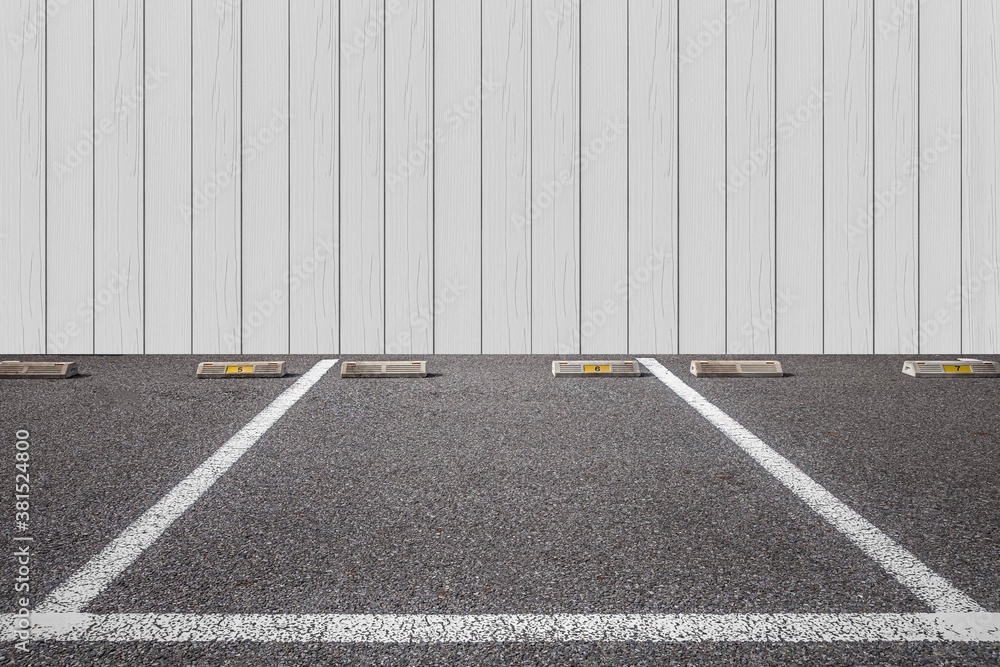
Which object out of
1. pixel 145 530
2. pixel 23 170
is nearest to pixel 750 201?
pixel 145 530

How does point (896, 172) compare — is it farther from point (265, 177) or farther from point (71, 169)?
point (71, 169)

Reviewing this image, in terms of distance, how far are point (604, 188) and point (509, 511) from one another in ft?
16.9

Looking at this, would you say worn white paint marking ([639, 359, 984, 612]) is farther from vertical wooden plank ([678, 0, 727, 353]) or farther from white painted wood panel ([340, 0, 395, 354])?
white painted wood panel ([340, 0, 395, 354])

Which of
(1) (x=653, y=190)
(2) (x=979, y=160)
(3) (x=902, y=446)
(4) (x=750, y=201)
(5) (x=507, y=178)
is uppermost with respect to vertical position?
(2) (x=979, y=160)

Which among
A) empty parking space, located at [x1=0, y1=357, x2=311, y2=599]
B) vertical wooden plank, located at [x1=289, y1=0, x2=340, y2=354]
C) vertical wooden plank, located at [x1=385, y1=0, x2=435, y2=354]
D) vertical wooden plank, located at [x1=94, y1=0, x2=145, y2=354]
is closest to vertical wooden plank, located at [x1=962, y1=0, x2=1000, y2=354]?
vertical wooden plank, located at [x1=385, y1=0, x2=435, y2=354]

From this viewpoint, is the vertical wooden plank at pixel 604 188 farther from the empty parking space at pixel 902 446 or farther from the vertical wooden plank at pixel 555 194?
the empty parking space at pixel 902 446

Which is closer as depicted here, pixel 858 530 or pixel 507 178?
pixel 858 530

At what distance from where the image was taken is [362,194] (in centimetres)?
738

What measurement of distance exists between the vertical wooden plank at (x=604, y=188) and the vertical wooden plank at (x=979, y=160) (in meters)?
3.29

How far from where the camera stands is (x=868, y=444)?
12.6 feet

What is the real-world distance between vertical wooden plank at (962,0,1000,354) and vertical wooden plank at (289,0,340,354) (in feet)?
19.8

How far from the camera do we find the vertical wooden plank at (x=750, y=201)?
7457 millimetres

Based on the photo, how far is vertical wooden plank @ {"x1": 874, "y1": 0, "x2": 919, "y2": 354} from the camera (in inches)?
294

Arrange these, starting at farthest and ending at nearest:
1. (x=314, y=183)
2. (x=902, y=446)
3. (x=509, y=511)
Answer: (x=314, y=183)
(x=902, y=446)
(x=509, y=511)
